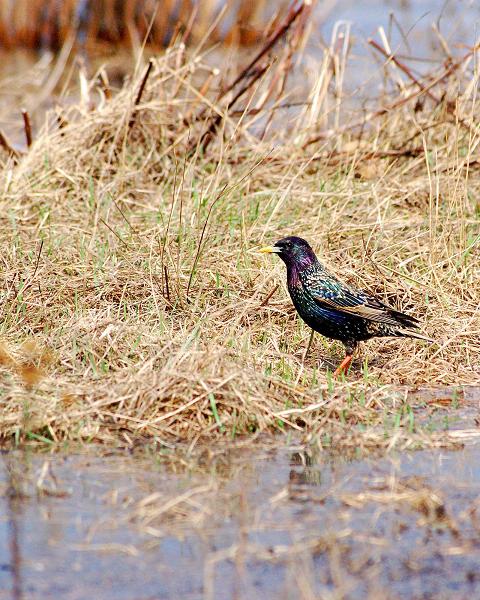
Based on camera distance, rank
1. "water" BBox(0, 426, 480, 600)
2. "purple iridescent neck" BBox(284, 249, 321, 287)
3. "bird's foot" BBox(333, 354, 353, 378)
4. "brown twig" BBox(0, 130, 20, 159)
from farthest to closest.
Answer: "brown twig" BBox(0, 130, 20, 159) < "purple iridescent neck" BBox(284, 249, 321, 287) < "bird's foot" BBox(333, 354, 353, 378) < "water" BBox(0, 426, 480, 600)

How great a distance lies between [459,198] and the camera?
21.6 ft

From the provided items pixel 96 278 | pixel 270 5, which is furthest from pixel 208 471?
pixel 270 5

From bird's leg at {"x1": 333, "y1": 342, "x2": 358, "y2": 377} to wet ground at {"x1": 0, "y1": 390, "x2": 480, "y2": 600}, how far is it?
3.23 feet

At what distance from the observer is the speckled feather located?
18.0 feet

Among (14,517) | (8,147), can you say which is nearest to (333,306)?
(14,517)

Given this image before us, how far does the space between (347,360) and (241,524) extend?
6.73 ft

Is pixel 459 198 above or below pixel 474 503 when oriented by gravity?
above

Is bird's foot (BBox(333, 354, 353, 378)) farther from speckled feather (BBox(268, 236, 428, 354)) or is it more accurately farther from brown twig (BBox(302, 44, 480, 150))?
brown twig (BBox(302, 44, 480, 150))

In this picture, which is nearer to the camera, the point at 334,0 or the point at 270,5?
the point at 334,0

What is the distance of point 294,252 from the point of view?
571cm

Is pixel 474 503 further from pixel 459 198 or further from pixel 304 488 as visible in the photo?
pixel 459 198

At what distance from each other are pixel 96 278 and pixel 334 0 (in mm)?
9434

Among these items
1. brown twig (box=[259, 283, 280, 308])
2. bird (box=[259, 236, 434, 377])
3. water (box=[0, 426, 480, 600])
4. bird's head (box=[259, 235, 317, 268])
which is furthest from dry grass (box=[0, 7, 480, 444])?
water (box=[0, 426, 480, 600])

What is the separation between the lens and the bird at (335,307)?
5.49 metres
